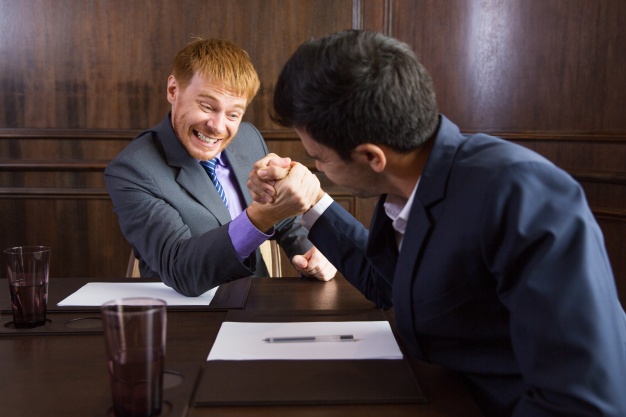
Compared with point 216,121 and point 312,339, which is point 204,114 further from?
point 312,339

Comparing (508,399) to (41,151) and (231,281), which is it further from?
(41,151)

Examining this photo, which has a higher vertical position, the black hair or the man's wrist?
the black hair

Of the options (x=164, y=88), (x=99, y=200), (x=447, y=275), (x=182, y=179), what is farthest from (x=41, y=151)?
(x=447, y=275)

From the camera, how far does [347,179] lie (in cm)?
127

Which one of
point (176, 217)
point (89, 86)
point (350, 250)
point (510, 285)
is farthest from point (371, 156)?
point (89, 86)

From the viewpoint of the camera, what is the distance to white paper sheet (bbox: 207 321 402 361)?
1.20m

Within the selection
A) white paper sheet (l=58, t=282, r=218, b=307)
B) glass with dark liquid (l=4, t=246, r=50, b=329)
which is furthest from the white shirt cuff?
glass with dark liquid (l=4, t=246, r=50, b=329)

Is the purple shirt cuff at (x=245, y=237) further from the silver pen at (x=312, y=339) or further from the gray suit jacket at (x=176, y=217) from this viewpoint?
the silver pen at (x=312, y=339)

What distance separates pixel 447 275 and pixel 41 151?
9.80ft

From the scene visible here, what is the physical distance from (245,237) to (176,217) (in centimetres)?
32

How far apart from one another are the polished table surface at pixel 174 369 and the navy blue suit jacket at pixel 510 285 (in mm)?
81

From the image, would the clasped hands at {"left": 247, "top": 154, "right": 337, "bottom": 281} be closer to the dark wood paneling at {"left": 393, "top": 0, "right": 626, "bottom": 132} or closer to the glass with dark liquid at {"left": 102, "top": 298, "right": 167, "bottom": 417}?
the glass with dark liquid at {"left": 102, "top": 298, "right": 167, "bottom": 417}

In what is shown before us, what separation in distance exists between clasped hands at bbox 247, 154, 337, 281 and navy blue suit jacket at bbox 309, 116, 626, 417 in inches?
20.8

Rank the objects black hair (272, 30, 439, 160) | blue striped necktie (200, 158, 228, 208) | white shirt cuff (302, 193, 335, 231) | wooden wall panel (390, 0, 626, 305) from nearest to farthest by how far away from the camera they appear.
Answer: black hair (272, 30, 439, 160) → white shirt cuff (302, 193, 335, 231) → blue striped necktie (200, 158, 228, 208) → wooden wall panel (390, 0, 626, 305)
